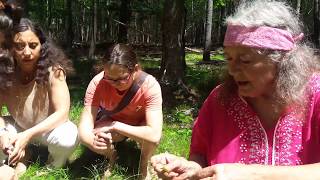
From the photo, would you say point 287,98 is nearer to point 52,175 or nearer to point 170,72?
point 52,175

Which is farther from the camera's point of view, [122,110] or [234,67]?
[122,110]

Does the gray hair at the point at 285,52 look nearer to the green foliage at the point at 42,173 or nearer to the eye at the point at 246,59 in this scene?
the eye at the point at 246,59

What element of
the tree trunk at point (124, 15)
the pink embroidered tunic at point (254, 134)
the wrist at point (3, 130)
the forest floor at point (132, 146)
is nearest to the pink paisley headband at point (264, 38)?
the pink embroidered tunic at point (254, 134)

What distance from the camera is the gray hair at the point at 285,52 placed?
2023mm

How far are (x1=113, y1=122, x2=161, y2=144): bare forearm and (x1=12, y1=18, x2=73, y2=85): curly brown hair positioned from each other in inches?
29.2

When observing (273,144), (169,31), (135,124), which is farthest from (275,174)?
(169,31)

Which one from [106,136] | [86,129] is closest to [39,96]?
[86,129]

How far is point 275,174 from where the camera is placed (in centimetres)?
187

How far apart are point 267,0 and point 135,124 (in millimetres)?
2274

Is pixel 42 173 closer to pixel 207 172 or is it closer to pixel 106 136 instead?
pixel 106 136

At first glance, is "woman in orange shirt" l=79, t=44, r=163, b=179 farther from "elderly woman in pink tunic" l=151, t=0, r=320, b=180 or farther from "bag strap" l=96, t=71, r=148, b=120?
"elderly woman in pink tunic" l=151, t=0, r=320, b=180

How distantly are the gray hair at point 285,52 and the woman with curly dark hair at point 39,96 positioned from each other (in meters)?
2.22

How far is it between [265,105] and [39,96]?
2427mm

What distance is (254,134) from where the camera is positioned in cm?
220
